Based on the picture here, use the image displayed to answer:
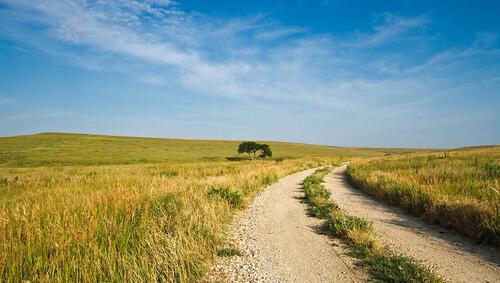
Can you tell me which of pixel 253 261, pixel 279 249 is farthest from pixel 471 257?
pixel 253 261

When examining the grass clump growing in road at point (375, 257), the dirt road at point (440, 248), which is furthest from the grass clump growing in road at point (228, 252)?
the dirt road at point (440, 248)

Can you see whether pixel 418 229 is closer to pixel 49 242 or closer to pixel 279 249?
pixel 279 249

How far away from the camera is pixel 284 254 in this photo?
5797mm

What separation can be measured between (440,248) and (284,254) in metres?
3.55

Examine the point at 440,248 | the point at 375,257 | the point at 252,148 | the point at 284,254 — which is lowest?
the point at 284,254

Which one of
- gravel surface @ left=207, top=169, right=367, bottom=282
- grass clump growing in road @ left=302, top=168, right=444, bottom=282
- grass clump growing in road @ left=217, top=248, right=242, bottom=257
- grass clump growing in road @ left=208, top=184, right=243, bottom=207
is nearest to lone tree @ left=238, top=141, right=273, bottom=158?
grass clump growing in road @ left=208, top=184, right=243, bottom=207

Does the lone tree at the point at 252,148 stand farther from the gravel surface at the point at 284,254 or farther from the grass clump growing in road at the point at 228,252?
the grass clump growing in road at the point at 228,252

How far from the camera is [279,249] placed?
6121 millimetres

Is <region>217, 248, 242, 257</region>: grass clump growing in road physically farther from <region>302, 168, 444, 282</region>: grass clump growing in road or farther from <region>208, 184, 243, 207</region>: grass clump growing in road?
<region>208, 184, 243, 207</region>: grass clump growing in road

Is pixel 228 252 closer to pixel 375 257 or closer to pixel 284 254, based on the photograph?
pixel 284 254

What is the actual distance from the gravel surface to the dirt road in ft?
5.07

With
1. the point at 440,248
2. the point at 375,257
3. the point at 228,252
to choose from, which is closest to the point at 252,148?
the point at 440,248

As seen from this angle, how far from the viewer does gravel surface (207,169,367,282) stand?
15.7ft

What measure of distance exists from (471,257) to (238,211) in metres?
6.87
